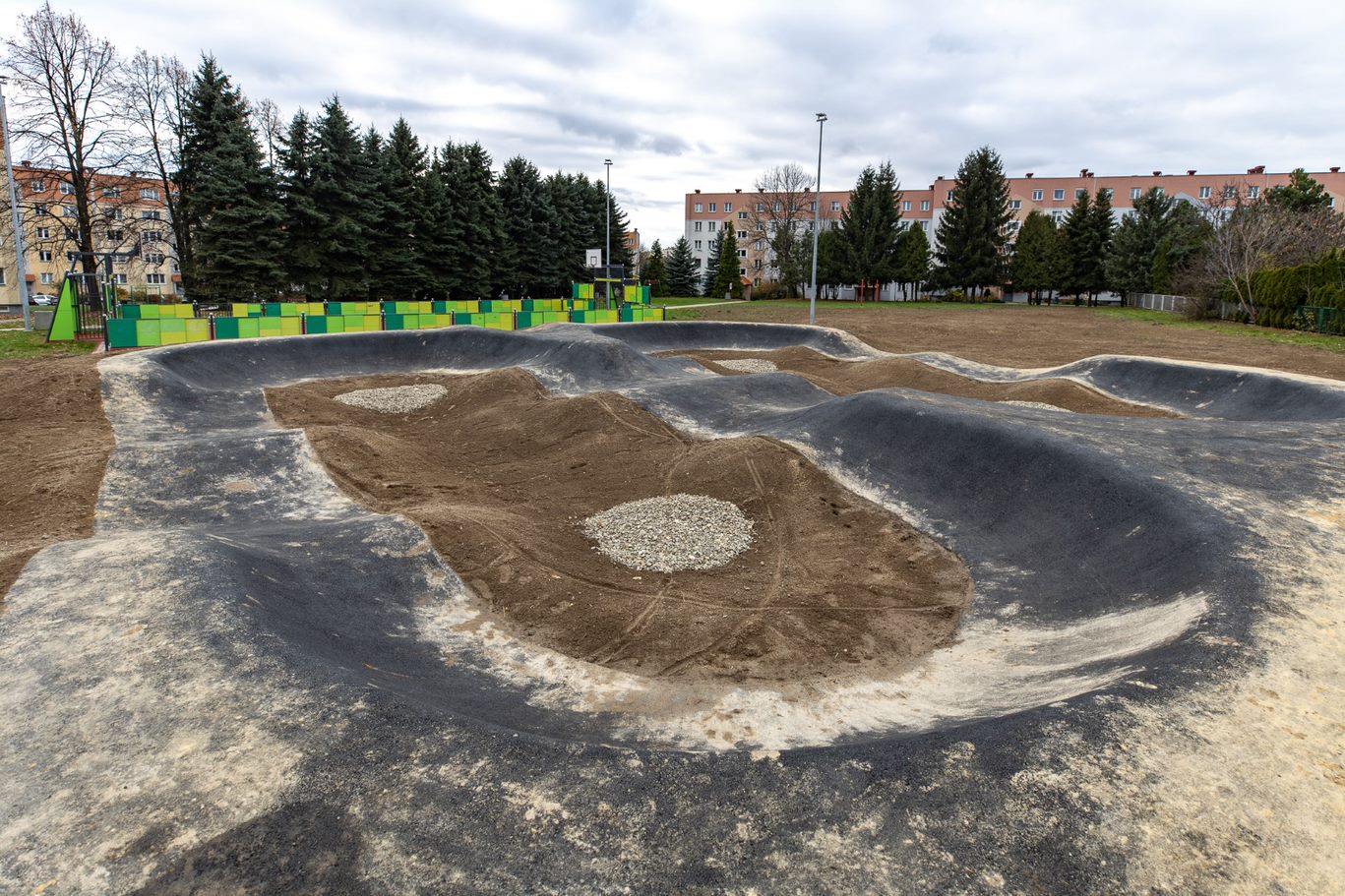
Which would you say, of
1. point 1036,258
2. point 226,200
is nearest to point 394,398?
point 226,200

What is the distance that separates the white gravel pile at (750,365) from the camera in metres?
28.4

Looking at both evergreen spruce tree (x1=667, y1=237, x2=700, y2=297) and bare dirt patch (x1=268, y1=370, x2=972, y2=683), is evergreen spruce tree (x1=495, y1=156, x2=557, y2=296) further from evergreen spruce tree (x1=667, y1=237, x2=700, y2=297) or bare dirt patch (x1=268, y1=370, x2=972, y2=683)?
bare dirt patch (x1=268, y1=370, x2=972, y2=683)

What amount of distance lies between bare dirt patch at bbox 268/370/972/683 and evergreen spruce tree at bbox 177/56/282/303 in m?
25.0

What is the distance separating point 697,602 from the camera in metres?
9.32

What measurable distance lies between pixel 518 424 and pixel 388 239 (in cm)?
3308

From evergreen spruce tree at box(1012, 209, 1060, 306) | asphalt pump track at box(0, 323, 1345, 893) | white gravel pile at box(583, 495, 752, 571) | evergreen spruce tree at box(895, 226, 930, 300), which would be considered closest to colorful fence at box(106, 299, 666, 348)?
asphalt pump track at box(0, 323, 1345, 893)

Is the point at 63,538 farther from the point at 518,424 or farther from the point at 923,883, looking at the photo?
the point at 923,883

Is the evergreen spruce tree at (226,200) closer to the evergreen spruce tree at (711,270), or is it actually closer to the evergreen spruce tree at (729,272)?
the evergreen spruce tree at (729,272)

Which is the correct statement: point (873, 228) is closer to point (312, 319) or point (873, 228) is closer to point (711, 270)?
point (711, 270)

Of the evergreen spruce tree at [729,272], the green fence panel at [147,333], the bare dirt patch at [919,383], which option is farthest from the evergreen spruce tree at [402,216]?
the evergreen spruce tree at [729,272]

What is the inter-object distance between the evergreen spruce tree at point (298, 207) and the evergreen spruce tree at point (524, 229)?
14.9 meters

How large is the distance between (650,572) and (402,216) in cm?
4298

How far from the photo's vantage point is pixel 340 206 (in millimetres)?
42406

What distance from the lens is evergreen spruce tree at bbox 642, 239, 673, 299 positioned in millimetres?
74875
